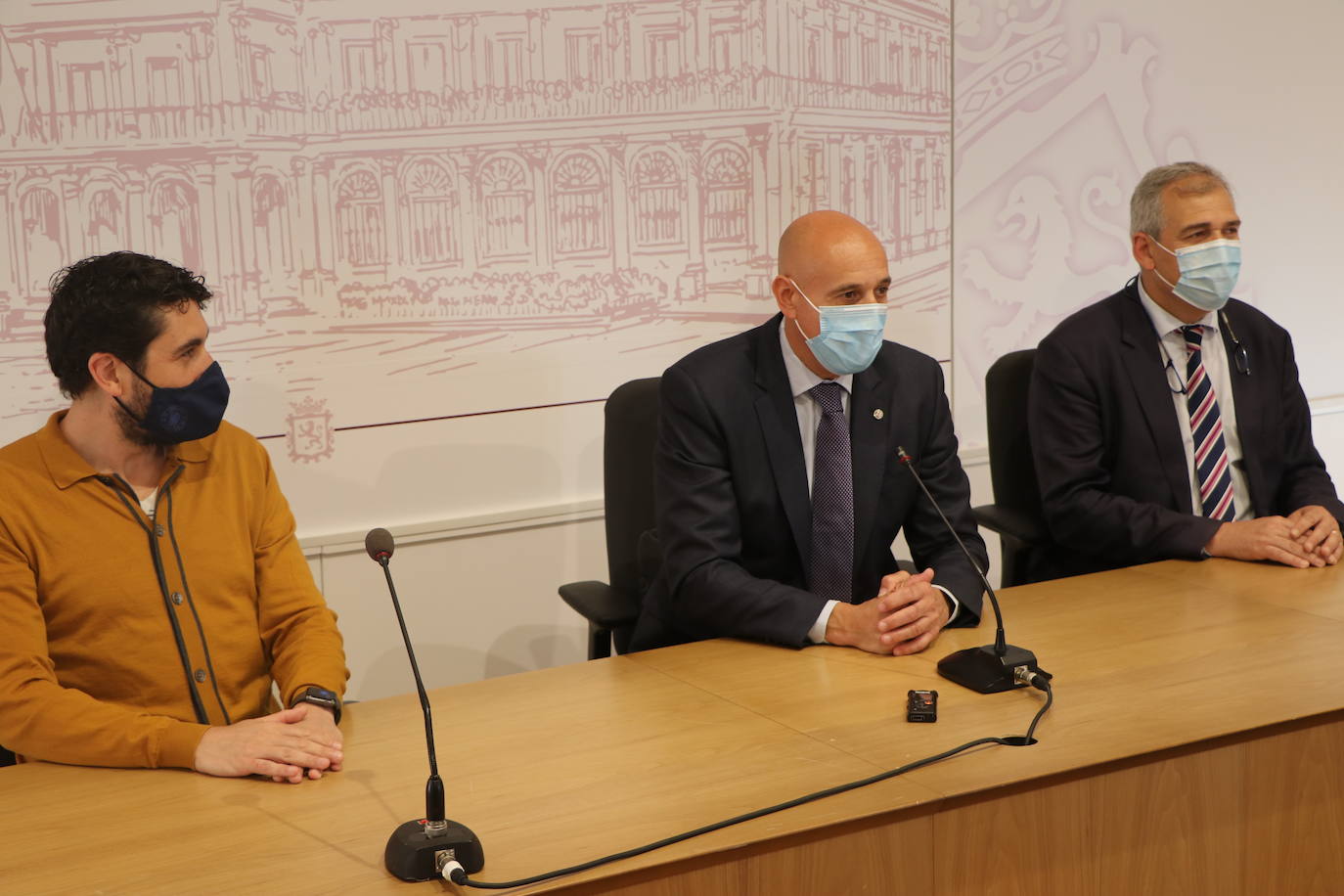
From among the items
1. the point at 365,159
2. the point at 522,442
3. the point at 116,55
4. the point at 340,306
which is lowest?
the point at 522,442

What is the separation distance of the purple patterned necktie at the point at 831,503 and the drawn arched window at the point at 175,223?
146 centimetres

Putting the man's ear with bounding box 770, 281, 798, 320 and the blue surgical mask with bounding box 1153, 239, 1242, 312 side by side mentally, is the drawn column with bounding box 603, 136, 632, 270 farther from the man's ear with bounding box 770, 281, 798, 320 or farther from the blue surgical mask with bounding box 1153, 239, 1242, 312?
the blue surgical mask with bounding box 1153, 239, 1242, 312

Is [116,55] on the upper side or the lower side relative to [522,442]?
upper

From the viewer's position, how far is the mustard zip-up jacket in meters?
1.90

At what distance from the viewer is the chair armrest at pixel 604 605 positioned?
107 inches

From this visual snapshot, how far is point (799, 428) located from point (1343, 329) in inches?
117

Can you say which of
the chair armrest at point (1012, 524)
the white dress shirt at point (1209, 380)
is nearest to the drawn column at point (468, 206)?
the chair armrest at point (1012, 524)

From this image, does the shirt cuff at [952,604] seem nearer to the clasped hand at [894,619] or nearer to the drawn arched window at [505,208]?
the clasped hand at [894,619]

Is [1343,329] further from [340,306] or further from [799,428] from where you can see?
[340,306]

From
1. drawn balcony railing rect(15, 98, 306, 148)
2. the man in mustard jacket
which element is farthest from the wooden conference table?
drawn balcony railing rect(15, 98, 306, 148)

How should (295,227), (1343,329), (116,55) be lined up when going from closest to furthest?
1. (116,55)
2. (295,227)
3. (1343,329)

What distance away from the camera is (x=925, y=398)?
2646mm

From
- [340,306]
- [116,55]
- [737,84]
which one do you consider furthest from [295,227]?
[737,84]

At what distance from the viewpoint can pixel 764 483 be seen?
2527 millimetres
